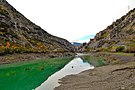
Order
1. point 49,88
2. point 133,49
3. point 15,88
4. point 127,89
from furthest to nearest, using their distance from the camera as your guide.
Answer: point 133,49, point 15,88, point 49,88, point 127,89

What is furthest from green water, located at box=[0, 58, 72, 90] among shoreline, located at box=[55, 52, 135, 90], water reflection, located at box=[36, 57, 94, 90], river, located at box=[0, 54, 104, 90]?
shoreline, located at box=[55, 52, 135, 90]

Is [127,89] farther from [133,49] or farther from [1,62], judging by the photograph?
[1,62]

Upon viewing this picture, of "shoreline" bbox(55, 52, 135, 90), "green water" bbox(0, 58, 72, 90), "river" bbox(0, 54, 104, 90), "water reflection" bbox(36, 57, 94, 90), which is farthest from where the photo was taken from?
"green water" bbox(0, 58, 72, 90)

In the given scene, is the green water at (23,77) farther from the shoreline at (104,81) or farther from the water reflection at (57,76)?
the shoreline at (104,81)

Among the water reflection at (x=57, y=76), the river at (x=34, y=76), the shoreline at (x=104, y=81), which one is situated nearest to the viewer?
the shoreline at (x=104, y=81)

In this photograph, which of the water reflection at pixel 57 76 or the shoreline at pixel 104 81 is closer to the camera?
the shoreline at pixel 104 81

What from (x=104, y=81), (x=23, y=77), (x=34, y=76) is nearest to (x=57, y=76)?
(x=34, y=76)

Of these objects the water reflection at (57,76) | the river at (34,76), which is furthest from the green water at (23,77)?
the water reflection at (57,76)

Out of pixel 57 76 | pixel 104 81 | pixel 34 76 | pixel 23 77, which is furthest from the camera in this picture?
pixel 34 76

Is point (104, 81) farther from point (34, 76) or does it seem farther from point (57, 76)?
point (34, 76)

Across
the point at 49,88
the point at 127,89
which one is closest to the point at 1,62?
the point at 49,88

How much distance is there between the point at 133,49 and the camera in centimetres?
11612

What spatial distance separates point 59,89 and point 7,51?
107 meters

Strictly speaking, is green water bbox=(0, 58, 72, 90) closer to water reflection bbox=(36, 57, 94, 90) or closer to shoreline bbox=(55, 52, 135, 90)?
water reflection bbox=(36, 57, 94, 90)
